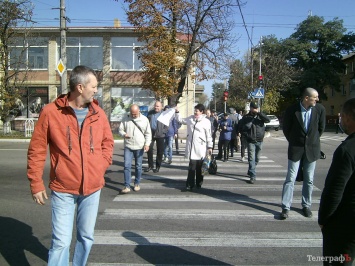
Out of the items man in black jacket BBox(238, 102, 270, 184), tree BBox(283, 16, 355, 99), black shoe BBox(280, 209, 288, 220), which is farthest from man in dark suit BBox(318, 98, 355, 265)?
tree BBox(283, 16, 355, 99)

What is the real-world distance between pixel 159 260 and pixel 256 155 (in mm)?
5227

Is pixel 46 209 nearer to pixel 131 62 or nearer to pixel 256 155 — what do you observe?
pixel 256 155

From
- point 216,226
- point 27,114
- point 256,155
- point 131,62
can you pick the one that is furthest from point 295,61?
point 216,226

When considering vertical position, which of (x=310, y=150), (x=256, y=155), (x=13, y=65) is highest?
(x=13, y=65)

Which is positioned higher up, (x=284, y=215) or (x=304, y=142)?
(x=304, y=142)

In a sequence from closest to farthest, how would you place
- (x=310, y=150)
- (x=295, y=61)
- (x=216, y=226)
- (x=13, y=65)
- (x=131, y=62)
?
(x=216, y=226), (x=310, y=150), (x=13, y=65), (x=131, y=62), (x=295, y=61)

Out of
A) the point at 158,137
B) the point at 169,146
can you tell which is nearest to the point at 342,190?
the point at 158,137

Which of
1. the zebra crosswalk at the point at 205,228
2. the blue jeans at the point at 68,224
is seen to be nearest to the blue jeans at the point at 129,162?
the zebra crosswalk at the point at 205,228

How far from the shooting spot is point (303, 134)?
17.6 feet

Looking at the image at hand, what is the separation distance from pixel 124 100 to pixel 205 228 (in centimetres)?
2415

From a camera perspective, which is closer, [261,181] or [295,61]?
[261,181]

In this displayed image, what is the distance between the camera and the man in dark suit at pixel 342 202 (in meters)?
2.39

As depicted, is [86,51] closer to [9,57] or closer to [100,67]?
[100,67]

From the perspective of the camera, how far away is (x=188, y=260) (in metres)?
3.85
